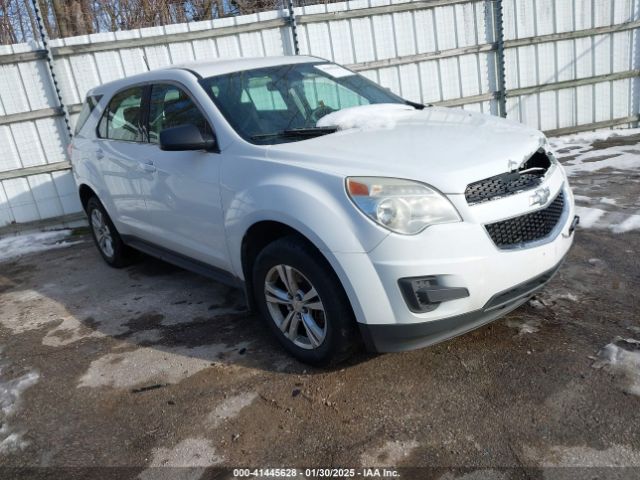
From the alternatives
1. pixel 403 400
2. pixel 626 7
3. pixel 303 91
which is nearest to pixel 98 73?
pixel 303 91

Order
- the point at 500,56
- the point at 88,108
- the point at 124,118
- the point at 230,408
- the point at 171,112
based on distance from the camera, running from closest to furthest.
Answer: the point at 230,408, the point at 171,112, the point at 124,118, the point at 88,108, the point at 500,56

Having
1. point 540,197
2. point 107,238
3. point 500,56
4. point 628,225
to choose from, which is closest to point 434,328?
point 540,197

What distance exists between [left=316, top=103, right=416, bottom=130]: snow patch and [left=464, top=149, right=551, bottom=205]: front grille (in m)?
0.87

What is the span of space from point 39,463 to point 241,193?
1.68m

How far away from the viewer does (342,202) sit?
264 centimetres

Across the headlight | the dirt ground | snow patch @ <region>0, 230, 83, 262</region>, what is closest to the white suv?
the headlight

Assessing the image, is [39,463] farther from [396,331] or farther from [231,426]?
[396,331]

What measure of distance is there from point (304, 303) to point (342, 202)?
66 cm

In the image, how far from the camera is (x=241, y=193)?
3143 millimetres

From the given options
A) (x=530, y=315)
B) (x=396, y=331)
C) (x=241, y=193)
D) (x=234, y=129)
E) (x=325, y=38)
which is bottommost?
(x=530, y=315)

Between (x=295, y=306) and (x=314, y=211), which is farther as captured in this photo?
(x=295, y=306)

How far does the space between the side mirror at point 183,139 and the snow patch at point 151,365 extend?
1278mm

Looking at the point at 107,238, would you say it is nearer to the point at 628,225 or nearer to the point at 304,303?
the point at 304,303

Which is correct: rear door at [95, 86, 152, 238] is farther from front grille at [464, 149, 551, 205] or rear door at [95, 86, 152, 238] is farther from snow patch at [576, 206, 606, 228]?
snow patch at [576, 206, 606, 228]
